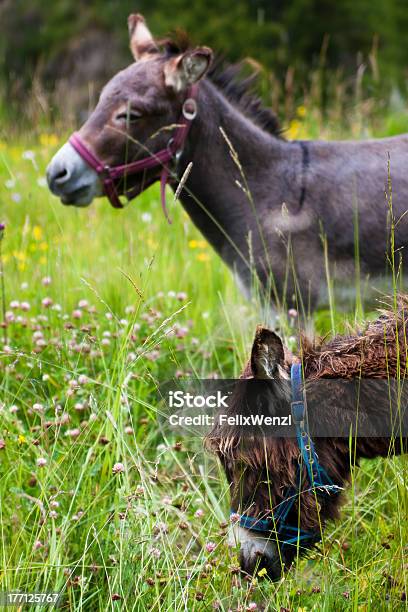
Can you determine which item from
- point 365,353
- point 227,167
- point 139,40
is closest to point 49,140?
point 139,40

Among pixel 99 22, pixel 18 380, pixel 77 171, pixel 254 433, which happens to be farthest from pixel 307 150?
pixel 99 22

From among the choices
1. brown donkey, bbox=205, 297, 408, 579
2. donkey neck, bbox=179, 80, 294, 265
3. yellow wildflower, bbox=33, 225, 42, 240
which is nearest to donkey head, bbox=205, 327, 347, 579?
brown donkey, bbox=205, 297, 408, 579

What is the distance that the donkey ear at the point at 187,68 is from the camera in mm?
3580

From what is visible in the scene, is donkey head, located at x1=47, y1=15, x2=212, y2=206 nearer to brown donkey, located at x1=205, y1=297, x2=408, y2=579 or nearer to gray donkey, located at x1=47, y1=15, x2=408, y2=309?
gray donkey, located at x1=47, y1=15, x2=408, y2=309

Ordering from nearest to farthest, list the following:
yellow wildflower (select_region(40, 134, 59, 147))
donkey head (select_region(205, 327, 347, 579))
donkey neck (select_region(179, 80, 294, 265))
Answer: donkey head (select_region(205, 327, 347, 579)) < donkey neck (select_region(179, 80, 294, 265)) < yellow wildflower (select_region(40, 134, 59, 147))

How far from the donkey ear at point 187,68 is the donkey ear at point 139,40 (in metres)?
0.36

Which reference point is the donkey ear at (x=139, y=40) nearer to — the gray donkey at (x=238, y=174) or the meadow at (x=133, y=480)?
the gray donkey at (x=238, y=174)

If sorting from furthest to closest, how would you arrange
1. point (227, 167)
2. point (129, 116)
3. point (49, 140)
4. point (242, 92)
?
point (49, 140) < point (242, 92) < point (227, 167) < point (129, 116)

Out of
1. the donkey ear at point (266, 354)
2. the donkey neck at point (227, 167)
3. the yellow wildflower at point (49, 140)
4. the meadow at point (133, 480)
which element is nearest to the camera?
the donkey ear at point (266, 354)

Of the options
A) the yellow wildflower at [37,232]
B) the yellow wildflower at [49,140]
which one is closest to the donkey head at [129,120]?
the yellow wildflower at [37,232]

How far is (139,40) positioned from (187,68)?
633 mm

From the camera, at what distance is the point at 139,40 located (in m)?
4.11

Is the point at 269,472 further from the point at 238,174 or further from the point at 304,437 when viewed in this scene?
the point at 238,174

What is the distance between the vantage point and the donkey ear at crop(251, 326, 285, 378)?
189 cm
